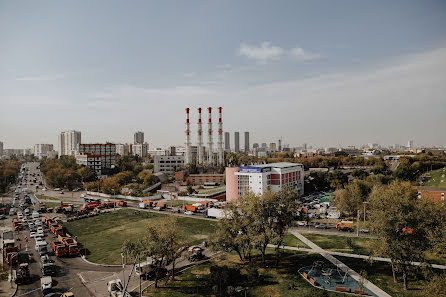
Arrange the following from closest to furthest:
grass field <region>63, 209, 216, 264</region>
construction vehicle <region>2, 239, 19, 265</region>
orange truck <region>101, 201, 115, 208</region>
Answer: construction vehicle <region>2, 239, 19, 265</region>, grass field <region>63, 209, 216, 264</region>, orange truck <region>101, 201, 115, 208</region>

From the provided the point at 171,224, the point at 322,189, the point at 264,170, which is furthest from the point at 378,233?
the point at 322,189

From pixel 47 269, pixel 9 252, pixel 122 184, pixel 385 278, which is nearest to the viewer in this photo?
pixel 385 278

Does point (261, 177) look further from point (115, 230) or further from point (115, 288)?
point (115, 288)

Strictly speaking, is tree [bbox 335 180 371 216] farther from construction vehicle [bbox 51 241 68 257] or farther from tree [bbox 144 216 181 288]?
construction vehicle [bbox 51 241 68 257]

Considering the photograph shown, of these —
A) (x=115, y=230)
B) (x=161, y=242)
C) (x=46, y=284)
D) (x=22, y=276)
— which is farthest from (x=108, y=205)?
(x=161, y=242)

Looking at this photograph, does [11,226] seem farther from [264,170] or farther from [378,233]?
[378,233]

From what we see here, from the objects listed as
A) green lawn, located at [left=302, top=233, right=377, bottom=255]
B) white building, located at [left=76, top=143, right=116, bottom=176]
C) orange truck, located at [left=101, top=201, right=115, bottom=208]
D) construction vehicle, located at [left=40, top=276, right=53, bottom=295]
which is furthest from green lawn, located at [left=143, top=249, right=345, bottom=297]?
white building, located at [left=76, top=143, right=116, bottom=176]

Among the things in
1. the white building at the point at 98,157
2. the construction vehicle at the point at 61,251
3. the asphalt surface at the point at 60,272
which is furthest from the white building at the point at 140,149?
the construction vehicle at the point at 61,251
